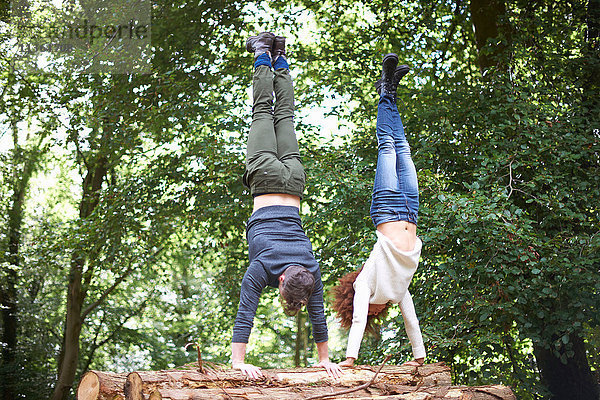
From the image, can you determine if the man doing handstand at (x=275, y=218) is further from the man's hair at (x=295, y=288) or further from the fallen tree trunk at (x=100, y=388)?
the fallen tree trunk at (x=100, y=388)

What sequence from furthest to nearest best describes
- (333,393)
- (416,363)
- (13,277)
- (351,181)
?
(13,277)
(351,181)
(416,363)
(333,393)

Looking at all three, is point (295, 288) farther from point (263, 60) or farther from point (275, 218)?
point (263, 60)

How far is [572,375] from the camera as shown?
219 inches

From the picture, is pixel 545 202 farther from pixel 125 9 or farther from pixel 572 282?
pixel 125 9

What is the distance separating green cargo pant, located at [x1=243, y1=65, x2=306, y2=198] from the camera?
318 centimetres

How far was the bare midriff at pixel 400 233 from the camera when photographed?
3256mm

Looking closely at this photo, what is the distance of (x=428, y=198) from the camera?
17.2 ft

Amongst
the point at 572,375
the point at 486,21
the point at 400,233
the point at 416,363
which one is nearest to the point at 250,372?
the point at 416,363

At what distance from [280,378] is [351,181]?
9.34 ft

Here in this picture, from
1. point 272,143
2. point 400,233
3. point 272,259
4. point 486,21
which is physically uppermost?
point 486,21

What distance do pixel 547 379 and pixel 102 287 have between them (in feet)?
23.9

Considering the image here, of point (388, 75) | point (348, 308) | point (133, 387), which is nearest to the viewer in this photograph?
point (133, 387)

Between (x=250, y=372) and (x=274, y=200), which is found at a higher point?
(x=274, y=200)

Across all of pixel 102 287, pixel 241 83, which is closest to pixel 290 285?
pixel 241 83
